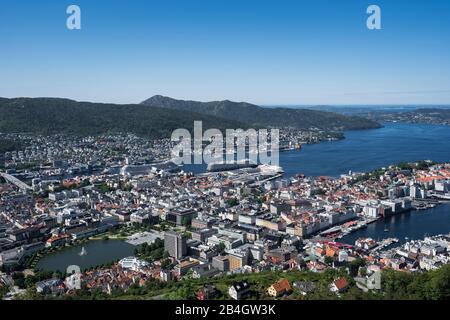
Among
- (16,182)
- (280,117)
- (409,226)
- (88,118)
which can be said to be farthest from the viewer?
(280,117)

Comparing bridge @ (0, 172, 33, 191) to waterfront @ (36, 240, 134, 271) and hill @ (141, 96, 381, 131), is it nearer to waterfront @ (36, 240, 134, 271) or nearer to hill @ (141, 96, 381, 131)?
waterfront @ (36, 240, 134, 271)

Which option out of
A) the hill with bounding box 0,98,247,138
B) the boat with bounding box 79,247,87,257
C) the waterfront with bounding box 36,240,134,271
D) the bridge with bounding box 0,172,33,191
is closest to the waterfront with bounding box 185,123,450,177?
the bridge with bounding box 0,172,33,191

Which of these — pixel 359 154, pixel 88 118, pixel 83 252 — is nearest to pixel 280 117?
pixel 88 118

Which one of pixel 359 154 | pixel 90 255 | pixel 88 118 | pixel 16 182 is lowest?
pixel 90 255

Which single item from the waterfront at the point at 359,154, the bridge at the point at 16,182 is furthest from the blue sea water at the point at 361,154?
the bridge at the point at 16,182

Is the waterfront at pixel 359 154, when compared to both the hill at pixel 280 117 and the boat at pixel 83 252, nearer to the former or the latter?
the hill at pixel 280 117

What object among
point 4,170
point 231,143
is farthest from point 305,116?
point 4,170

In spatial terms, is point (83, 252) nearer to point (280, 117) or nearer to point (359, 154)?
point (359, 154)
